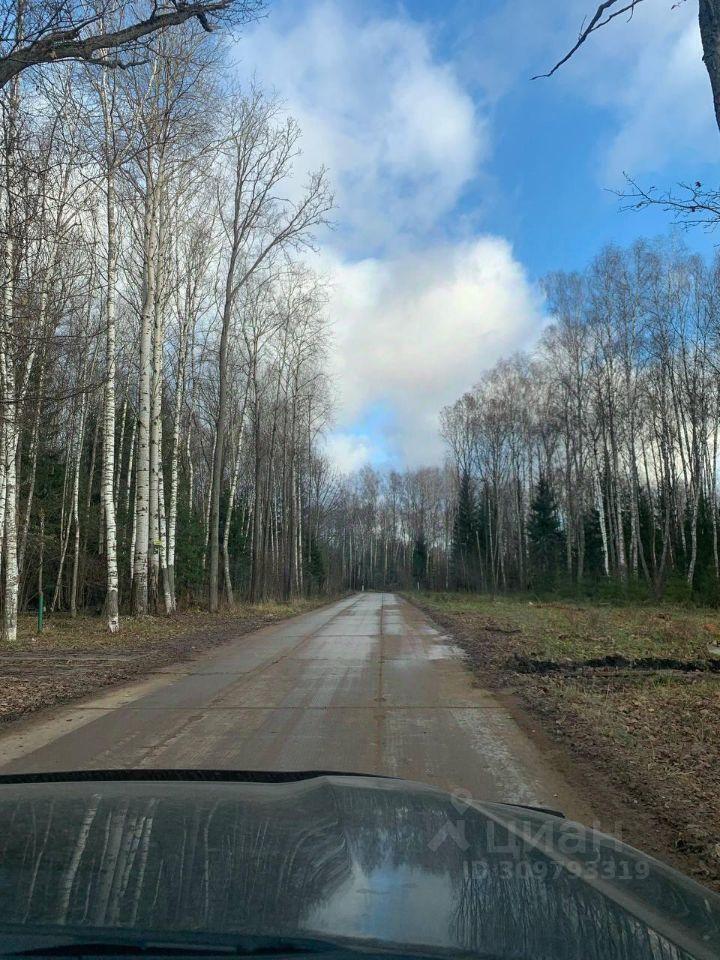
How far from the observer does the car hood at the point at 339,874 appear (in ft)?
6.61

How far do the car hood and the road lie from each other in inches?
94.0

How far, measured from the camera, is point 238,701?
913cm

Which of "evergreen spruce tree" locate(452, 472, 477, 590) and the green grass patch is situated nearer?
the green grass patch

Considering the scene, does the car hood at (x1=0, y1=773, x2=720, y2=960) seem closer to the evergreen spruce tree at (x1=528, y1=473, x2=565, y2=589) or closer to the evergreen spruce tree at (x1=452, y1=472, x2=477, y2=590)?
the evergreen spruce tree at (x1=528, y1=473, x2=565, y2=589)

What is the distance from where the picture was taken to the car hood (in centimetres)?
201

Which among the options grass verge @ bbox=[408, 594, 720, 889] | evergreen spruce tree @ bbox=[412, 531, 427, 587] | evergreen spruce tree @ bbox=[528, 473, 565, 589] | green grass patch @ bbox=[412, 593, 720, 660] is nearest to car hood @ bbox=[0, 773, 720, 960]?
grass verge @ bbox=[408, 594, 720, 889]

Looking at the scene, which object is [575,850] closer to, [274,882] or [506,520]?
[274,882]

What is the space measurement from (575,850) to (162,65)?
20.1 m

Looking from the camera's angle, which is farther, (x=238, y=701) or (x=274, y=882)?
(x=238, y=701)

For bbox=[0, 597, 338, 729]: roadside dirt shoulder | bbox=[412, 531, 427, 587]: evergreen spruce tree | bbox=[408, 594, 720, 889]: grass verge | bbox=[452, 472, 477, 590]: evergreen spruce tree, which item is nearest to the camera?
bbox=[408, 594, 720, 889]: grass verge

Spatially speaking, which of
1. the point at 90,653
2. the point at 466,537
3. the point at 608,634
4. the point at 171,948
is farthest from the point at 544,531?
the point at 171,948

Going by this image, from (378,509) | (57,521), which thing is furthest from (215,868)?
(378,509)

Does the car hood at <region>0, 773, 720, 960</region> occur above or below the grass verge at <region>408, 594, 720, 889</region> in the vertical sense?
above

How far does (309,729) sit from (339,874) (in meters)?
5.23
